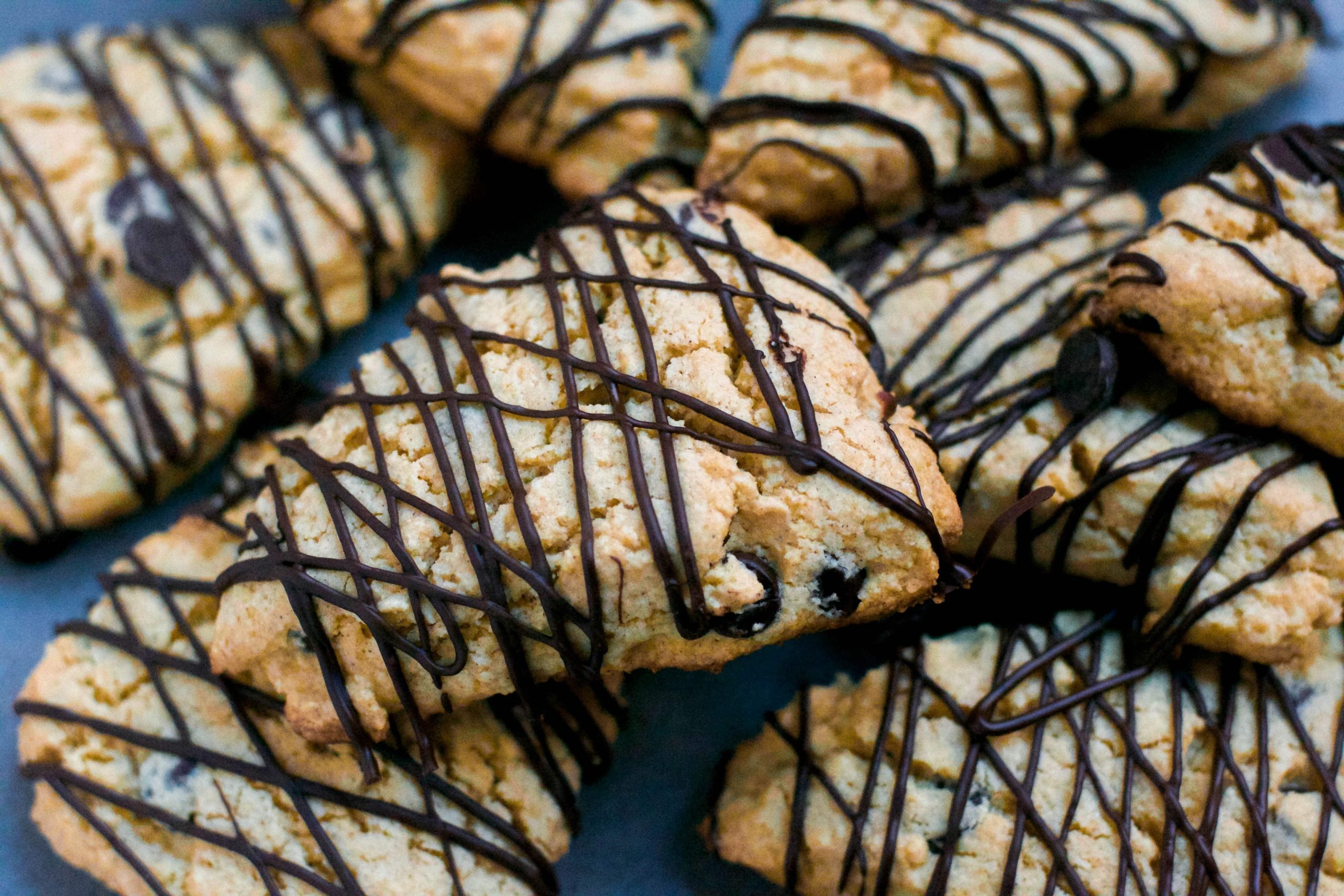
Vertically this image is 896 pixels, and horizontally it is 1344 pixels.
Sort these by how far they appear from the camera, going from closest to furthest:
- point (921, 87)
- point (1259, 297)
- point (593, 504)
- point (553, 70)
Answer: point (593, 504) < point (1259, 297) < point (921, 87) < point (553, 70)

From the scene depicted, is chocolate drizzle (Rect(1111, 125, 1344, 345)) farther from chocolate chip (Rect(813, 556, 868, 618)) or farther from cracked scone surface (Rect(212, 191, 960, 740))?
chocolate chip (Rect(813, 556, 868, 618))

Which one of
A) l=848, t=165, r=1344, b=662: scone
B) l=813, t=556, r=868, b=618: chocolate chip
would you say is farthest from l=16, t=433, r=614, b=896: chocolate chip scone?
l=848, t=165, r=1344, b=662: scone

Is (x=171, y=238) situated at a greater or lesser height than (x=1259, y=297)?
lesser

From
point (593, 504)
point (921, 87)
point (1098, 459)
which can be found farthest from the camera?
point (921, 87)

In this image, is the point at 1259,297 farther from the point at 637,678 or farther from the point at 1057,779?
the point at 637,678

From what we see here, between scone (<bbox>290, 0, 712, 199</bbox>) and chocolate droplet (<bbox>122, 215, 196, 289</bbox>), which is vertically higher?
scone (<bbox>290, 0, 712, 199</bbox>)

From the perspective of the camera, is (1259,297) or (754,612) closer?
(754,612)

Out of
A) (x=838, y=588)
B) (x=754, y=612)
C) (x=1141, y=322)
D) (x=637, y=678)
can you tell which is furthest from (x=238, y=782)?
(x=1141, y=322)
